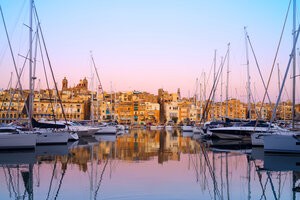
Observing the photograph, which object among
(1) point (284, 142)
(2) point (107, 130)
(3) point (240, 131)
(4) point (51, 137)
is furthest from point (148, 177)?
(2) point (107, 130)

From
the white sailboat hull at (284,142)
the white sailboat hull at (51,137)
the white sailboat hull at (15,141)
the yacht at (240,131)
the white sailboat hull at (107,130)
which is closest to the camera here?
the white sailboat hull at (284,142)

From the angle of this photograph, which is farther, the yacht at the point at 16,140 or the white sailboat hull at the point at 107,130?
the white sailboat hull at the point at 107,130

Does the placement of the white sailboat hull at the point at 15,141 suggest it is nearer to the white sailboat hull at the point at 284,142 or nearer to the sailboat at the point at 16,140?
the sailboat at the point at 16,140

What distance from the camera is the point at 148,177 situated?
17.7 meters

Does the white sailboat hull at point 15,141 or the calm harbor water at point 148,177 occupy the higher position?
the white sailboat hull at point 15,141

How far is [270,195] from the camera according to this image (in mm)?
14297

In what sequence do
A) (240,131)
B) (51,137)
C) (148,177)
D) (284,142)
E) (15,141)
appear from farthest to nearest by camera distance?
(240,131) → (51,137) → (15,141) → (284,142) → (148,177)

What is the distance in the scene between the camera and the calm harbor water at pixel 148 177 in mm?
14219

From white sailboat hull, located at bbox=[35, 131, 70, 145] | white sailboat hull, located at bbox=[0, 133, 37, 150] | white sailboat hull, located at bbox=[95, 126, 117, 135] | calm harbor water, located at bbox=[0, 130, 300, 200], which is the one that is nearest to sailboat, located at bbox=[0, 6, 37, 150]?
white sailboat hull, located at bbox=[0, 133, 37, 150]

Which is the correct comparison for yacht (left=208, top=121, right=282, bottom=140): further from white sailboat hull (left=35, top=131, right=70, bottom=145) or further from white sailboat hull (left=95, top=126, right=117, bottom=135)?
white sailboat hull (left=95, top=126, right=117, bottom=135)

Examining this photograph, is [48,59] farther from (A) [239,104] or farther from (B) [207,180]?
(A) [239,104]

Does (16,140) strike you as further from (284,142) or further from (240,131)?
(240,131)

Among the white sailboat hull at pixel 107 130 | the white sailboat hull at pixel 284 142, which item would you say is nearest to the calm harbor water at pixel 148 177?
the white sailboat hull at pixel 284 142

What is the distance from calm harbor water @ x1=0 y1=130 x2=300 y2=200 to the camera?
1422cm
